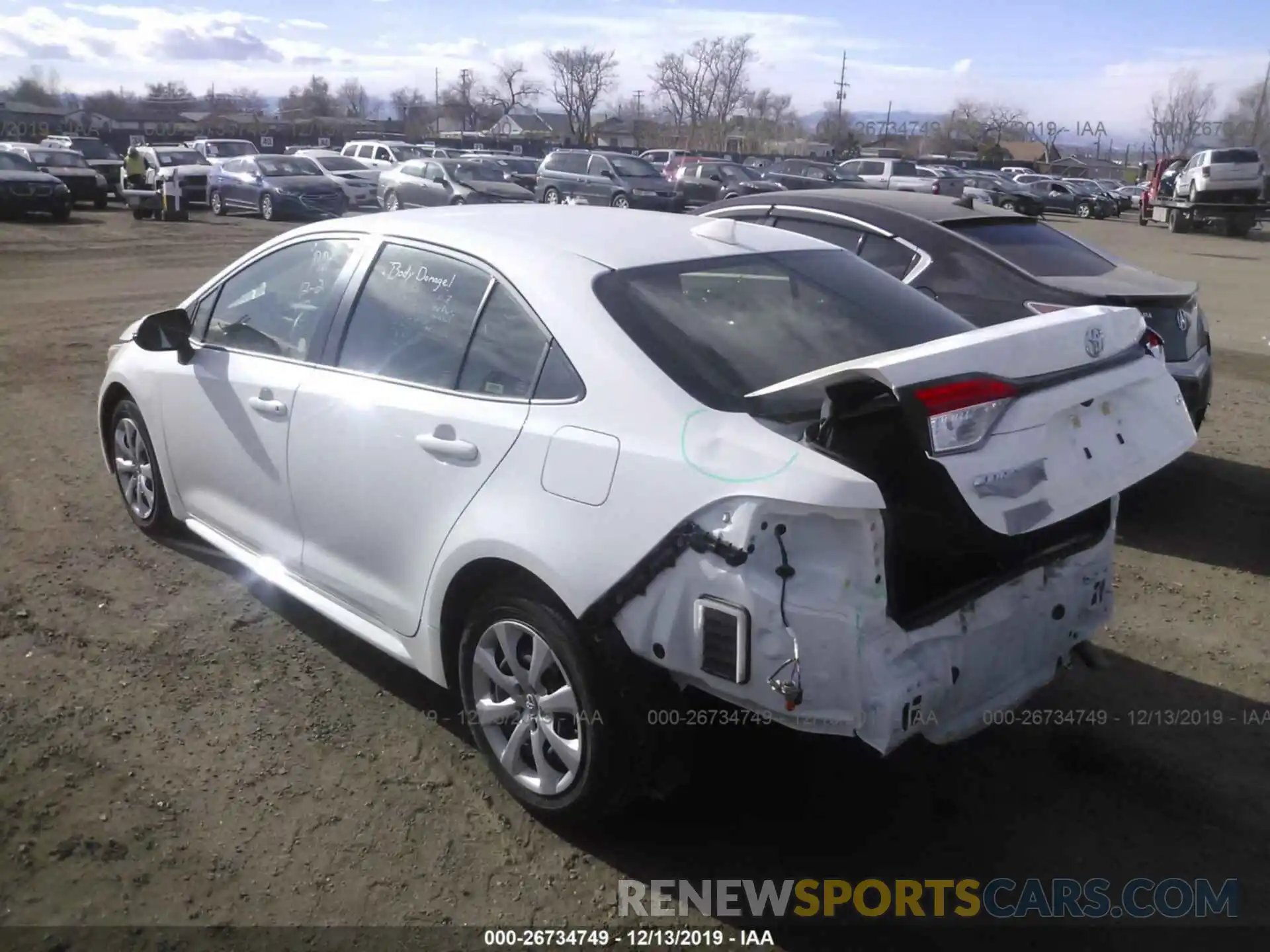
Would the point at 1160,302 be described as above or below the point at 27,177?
above

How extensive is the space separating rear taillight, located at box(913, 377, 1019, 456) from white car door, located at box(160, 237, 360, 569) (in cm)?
234

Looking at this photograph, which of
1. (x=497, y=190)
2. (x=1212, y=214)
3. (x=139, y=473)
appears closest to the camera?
(x=139, y=473)

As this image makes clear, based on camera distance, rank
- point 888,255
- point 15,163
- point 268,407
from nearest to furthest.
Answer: point 268,407 < point 888,255 < point 15,163

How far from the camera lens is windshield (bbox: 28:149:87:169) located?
2714 centimetres

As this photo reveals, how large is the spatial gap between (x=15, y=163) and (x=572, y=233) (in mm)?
26224

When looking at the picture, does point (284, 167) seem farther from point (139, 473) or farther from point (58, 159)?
point (139, 473)

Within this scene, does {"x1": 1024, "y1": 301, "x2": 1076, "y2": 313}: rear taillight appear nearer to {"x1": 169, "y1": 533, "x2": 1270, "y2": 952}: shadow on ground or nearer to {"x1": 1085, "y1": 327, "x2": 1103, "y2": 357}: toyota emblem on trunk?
{"x1": 169, "y1": 533, "x2": 1270, "y2": 952}: shadow on ground

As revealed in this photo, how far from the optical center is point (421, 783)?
3.52 m

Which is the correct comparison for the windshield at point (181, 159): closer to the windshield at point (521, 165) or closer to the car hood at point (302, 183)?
the car hood at point (302, 183)

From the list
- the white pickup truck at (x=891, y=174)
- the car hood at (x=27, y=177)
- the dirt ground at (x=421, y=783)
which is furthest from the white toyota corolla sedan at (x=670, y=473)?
the white pickup truck at (x=891, y=174)

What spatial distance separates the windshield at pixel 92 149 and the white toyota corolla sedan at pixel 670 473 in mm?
36518

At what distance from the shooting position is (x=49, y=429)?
24.1 ft

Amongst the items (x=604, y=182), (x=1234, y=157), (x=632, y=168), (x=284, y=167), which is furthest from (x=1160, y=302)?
(x=1234, y=157)

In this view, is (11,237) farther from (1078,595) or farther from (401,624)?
(1078,595)
